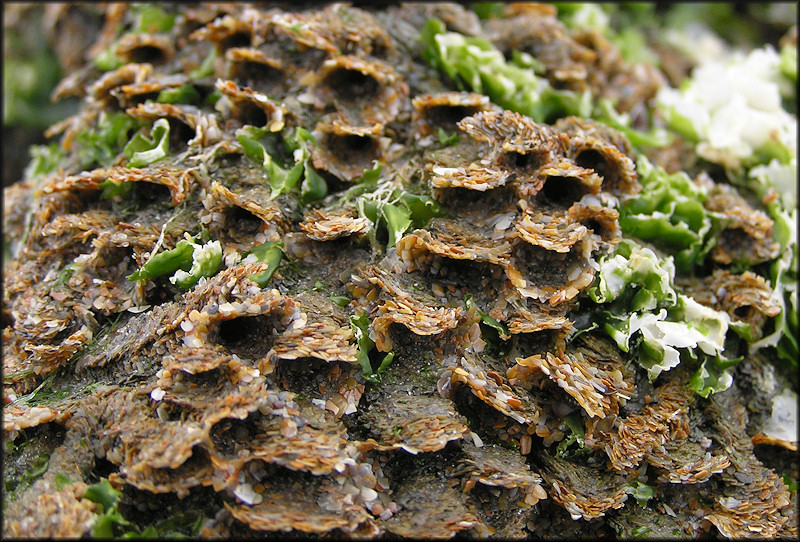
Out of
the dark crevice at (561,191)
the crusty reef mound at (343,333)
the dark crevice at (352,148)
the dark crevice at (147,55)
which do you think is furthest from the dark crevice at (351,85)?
the dark crevice at (147,55)

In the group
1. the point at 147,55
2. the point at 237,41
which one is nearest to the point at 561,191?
the point at 237,41

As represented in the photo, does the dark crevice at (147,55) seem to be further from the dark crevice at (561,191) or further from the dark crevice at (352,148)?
the dark crevice at (561,191)

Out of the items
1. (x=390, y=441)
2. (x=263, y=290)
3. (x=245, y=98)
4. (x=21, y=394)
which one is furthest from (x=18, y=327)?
(x=390, y=441)

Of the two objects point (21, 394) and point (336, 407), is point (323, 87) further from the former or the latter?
point (21, 394)

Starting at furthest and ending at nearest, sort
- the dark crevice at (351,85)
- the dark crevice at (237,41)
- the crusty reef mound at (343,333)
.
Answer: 1. the dark crevice at (237,41)
2. the dark crevice at (351,85)
3. the crusty reef mound at (343,333)

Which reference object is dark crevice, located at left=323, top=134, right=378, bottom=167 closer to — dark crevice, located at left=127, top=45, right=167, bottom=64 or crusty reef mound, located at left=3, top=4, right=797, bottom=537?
crusty reef mound, located at left=3, top=4, right=797, bottom=537

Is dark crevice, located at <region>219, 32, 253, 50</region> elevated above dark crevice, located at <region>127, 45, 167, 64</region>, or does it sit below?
above

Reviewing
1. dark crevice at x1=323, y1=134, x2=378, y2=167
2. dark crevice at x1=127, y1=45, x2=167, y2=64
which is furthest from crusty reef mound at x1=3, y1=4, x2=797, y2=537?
dark crevice at x1=127, y1=45, x2=167, y2=64

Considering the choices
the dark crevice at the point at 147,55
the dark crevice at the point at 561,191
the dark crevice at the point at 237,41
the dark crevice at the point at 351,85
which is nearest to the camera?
the dark crevice at the point at 561,191

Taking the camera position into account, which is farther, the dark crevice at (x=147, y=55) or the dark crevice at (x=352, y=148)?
the dark crevice at (x=147, y=55)
